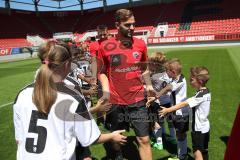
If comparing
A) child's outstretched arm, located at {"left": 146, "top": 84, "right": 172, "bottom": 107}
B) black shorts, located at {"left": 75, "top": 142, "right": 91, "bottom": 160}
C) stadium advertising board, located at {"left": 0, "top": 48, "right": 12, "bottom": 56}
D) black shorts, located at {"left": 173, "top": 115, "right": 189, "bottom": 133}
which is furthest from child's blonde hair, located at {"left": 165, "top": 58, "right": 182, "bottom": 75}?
stadium advertising board, located at {"left": 0, "top": 48, "right": 12, "bottom": 56}

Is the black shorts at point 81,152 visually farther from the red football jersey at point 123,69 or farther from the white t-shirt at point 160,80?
the white t-shirt at point 160,80

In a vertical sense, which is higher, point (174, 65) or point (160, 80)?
point (174, 65)

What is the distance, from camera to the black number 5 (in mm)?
2355

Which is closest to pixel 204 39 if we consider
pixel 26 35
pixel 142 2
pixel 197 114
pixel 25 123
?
pixel 142 2

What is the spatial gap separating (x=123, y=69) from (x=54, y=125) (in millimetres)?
2160

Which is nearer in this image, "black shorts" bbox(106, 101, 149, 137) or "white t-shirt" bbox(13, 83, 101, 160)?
"white t-shirt" bbox(13, 83, 101, 160)

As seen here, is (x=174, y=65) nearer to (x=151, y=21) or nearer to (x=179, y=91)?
(x=179, y=91)

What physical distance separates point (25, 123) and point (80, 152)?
675 millimetres

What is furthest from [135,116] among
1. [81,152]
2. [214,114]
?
[214,114]

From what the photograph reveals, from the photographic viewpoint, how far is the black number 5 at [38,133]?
2.36m

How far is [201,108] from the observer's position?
171 inches

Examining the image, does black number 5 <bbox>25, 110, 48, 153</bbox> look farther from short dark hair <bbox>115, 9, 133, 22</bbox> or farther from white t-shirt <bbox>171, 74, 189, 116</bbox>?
white t-shirt <bbox>171, 74, 189, 116</bbox>

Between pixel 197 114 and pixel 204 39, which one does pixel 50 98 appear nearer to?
pixel 197 114

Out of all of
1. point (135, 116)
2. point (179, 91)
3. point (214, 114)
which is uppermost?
point (179, 91)
